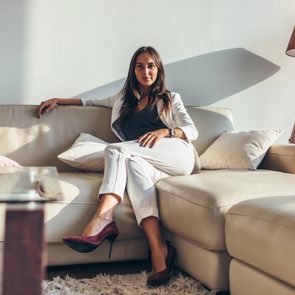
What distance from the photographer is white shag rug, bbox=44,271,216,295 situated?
1.63 meters

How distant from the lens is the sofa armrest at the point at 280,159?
2332 mm

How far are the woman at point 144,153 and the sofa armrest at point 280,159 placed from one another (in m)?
0.41

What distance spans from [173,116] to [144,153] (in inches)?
16.2

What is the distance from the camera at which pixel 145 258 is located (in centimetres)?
196

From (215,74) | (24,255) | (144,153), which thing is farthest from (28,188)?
(215,74)

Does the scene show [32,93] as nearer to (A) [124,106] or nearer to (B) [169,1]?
(A) [124,106]

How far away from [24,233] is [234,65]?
9.20 ft

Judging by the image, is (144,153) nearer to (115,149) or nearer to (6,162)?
(115,149)

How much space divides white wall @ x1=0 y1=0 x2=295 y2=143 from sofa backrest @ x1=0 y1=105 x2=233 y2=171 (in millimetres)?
284

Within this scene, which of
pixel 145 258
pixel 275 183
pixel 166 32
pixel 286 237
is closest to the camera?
pixel 286 237

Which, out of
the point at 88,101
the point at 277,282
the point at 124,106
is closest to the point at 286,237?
the point at 277,282

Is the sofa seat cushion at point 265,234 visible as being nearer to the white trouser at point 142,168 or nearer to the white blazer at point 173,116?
the white trouser at point 142,168

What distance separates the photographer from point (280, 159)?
94.0 inches

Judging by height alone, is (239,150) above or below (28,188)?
below
